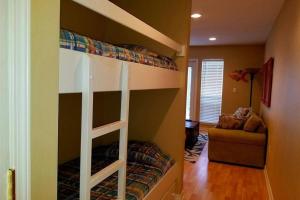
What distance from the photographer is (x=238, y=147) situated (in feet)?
13.8

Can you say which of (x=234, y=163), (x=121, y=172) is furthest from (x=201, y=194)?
(x=121, y=172)

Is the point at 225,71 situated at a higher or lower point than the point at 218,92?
higher

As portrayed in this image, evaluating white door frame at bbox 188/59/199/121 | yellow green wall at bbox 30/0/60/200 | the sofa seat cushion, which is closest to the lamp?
white door frame at bbox 188/59/199/121

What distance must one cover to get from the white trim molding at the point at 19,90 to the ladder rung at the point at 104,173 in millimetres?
433

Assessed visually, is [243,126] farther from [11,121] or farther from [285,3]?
[11,121]

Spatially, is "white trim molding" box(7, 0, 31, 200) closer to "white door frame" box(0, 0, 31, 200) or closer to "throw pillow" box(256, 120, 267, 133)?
"white door frame" box(0, 0, 31, 200)

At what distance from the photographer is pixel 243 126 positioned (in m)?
4.45

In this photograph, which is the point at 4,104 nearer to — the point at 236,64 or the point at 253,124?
the point at 253,124

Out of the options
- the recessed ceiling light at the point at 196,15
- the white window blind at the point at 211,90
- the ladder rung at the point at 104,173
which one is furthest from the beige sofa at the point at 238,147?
the ladder rung at the point at 104,173

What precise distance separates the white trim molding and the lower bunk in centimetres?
104

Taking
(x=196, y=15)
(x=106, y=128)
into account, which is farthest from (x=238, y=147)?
(x=106, y=128)

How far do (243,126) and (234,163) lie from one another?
686mm

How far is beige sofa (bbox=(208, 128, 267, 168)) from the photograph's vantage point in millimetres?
4098

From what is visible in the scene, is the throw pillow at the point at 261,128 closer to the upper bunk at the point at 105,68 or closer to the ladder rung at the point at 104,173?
the upper bunk at the point at 105,68
